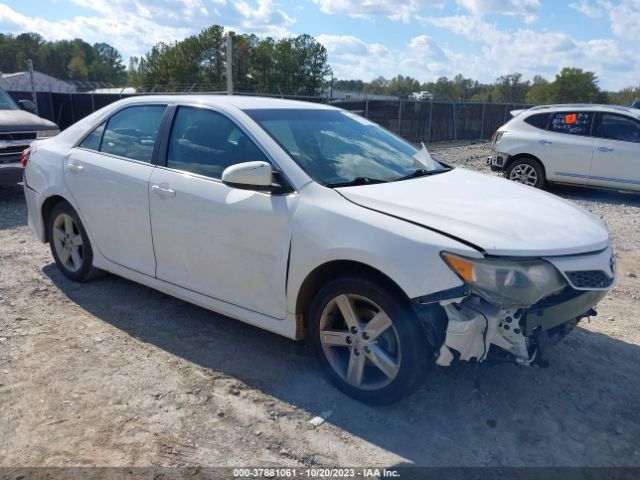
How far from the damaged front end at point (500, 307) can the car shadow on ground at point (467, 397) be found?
1.49 ft

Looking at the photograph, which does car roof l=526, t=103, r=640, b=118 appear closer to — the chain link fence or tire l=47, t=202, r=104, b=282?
the chain link fence

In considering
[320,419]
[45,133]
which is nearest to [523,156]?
[45,133]

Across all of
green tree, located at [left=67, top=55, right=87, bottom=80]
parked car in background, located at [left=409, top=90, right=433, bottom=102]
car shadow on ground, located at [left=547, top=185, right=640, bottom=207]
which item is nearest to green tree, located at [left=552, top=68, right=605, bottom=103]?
parked car in background, located at [left=409, top=90, right=433, bottom=102]

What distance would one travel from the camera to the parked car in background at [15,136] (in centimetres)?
822

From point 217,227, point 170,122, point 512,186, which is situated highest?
point 170,122

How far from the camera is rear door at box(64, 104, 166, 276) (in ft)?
13.5

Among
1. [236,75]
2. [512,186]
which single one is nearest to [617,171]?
[512,186]

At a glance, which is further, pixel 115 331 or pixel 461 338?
pixel 115 331

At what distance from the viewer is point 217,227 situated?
3.60 meters

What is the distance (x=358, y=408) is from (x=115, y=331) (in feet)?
6.59

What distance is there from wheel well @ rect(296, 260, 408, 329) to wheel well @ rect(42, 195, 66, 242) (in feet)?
8.94

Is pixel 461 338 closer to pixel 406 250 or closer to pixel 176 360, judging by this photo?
pixel 406 250

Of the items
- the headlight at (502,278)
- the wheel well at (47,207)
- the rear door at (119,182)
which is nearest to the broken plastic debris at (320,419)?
the headlight at (502,278)

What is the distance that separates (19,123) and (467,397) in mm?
7997
